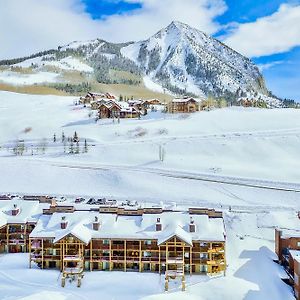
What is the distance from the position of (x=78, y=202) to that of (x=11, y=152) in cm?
4048

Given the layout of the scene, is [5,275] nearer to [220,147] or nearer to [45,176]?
[45,176]

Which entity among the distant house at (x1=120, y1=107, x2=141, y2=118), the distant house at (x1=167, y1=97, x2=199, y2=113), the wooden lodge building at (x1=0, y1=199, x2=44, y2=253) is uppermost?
the distant house at (x1=167, y1=97, x2=199, y2=113)

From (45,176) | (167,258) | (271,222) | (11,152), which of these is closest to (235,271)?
(167,258)

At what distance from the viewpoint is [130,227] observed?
52.7 meters

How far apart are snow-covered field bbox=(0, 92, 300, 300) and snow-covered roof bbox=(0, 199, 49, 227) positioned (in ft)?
14.8

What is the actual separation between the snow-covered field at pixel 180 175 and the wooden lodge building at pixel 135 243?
1765mm

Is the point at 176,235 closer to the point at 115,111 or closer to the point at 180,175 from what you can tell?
the point at 180,175

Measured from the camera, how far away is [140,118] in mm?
132250

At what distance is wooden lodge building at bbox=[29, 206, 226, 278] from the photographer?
50.5 m

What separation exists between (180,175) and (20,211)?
114 feet

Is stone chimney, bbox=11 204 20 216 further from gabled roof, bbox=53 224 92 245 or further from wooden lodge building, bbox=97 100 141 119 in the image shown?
wooden lodge building, bbox=97 100 141 119

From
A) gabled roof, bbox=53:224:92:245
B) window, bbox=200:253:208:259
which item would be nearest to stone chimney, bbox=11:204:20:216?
gabled roof, bbox=53:224:92:245

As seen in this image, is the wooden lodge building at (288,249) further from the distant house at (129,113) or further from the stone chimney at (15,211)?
the distant house at (129,113)

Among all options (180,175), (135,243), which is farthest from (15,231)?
Answer: (180,175)
